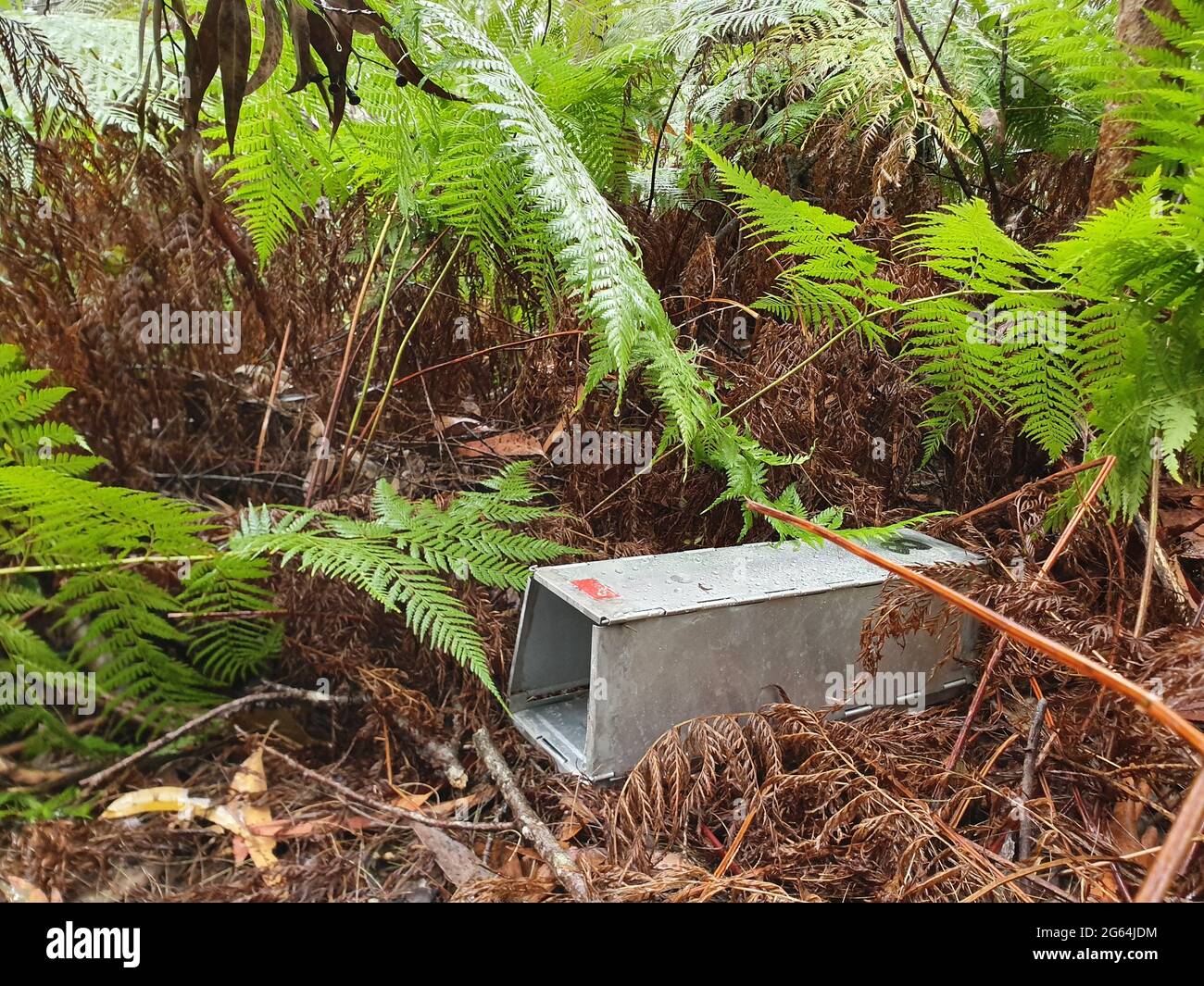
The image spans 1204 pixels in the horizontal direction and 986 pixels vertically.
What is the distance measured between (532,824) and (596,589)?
398 mm

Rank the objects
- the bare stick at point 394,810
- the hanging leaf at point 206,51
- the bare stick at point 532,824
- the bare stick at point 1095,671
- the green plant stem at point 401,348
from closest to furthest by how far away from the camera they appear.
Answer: the bare stick at point 1095,671, the hanging leaf at point 206,51, the bare stick at point 532,824, the bare stick at point 394,810, the green plant stem at point 401,348

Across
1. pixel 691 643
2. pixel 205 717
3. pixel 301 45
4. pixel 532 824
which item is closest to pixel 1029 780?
pixel 691 643

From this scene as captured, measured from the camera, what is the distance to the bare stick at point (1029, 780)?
1129mm

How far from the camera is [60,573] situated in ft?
4.84

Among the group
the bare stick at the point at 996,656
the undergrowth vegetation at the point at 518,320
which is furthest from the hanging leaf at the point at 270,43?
the bare stick at the point at 996,656

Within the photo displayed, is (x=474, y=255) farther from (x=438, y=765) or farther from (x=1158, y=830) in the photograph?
(x=1158, y=830)

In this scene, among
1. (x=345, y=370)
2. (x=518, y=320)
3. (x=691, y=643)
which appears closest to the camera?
(x=691, y=643)

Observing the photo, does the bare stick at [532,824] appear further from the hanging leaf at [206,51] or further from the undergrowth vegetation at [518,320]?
the hanging leaf at [206,51]

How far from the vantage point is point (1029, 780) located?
1.21 m

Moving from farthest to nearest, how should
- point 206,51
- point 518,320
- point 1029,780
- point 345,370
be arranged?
point 518,320
point 345,370
point 1029,780
point 206,51

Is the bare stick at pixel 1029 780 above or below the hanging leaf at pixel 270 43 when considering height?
below

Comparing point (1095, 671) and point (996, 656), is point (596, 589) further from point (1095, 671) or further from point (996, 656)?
point (1095, 671)

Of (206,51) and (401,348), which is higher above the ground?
(206,51)

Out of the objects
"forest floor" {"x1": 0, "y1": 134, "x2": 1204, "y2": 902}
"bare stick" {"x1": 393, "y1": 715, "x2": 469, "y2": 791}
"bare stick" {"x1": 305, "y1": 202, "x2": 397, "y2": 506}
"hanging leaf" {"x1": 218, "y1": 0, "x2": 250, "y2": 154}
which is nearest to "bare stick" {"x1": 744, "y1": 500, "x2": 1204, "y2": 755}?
"forest floor" {"x1": 0, "y1": 134, "x2": 1204, "y2": 902}
